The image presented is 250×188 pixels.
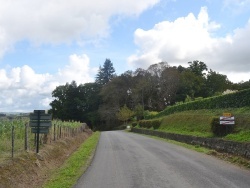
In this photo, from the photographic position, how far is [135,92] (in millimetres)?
89625

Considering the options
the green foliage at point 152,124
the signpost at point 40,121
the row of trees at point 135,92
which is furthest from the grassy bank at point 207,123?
the row of trees at point 135,92

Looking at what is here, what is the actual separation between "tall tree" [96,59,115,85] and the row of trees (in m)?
17.7

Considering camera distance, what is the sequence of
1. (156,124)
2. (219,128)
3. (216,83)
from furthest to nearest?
(216,83) → (156,124) → (219,128)

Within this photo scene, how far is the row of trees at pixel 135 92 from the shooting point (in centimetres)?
8350

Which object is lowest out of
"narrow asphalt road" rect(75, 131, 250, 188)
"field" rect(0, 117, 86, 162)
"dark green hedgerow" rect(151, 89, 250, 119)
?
"narrow asphalt road" rect(75, 131, 250, 188)

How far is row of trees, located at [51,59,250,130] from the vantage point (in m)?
83.5

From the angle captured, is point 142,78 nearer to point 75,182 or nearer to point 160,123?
point 160,123

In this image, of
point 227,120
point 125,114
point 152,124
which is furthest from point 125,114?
point 227,120

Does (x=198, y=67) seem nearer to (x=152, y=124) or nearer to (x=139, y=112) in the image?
(x=139, y=112)

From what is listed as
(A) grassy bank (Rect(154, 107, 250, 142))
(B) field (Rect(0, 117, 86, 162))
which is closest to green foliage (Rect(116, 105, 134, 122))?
(A) grassy bank (Rect(154, 107, 250, 142))

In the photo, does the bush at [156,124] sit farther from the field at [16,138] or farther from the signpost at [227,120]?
the field at [16,138]

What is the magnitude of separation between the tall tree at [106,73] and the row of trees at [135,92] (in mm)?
17714

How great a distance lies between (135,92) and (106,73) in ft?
130

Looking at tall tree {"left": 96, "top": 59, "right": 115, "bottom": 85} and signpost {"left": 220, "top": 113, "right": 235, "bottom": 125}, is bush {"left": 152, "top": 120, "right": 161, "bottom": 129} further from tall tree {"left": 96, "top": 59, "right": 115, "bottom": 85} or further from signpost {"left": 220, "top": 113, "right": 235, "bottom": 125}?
tall tree {"left": 96, "top": 59, "right": 115, "bottom": 85}
